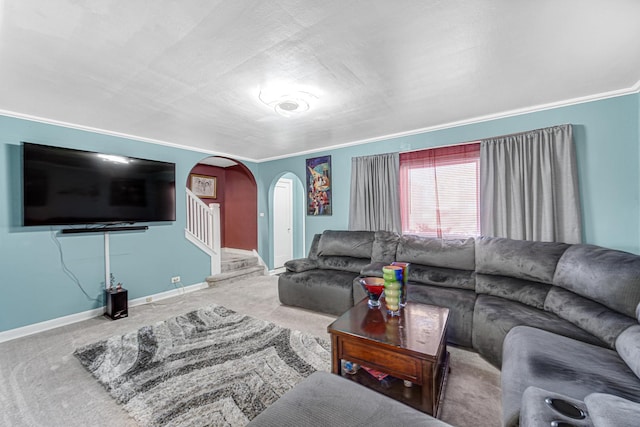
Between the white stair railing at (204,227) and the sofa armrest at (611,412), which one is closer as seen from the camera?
the sofa armrest at (611,412)

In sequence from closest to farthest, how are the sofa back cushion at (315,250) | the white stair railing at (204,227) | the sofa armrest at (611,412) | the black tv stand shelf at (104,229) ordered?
the sofa armrest at (611,412)
the black tv stand shelf at (104,229)
the sofa back cushion at (315,250)
the white stair railing at (204,227)

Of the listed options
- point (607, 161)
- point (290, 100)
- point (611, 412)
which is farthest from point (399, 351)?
point (607, 161)

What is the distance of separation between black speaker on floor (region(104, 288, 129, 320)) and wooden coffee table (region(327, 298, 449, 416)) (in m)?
2.97

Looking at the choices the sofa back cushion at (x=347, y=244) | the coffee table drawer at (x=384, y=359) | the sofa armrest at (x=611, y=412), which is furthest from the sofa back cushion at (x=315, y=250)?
the sofa armrest at (x=611, y=412)

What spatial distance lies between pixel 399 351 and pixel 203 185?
598 cm

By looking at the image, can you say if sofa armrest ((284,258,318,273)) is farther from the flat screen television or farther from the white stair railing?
the flat screen television

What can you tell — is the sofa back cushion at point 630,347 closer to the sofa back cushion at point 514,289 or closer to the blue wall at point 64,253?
the sofa back cushion at point 514,289

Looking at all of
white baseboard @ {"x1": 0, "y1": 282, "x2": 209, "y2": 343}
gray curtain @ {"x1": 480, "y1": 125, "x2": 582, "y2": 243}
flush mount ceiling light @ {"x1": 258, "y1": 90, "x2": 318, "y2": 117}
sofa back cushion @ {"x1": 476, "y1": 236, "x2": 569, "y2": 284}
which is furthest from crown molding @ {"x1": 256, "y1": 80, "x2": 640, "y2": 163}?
white baseboard @ {"x1": 0, "y1": 282, "x2": 209, "y2": 343}

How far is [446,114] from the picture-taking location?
10.2 feet

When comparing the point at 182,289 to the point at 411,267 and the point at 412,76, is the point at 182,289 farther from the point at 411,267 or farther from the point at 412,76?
the point at 412,76

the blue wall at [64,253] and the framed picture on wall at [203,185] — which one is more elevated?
the framed picture on wall at [203,185]

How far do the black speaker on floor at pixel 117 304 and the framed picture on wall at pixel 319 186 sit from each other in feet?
9.87

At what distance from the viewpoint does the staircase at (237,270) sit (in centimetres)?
472

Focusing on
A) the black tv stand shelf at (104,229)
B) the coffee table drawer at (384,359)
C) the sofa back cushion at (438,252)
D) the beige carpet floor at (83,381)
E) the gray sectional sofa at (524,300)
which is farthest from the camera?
the black tv stand shelf at (104,229)
